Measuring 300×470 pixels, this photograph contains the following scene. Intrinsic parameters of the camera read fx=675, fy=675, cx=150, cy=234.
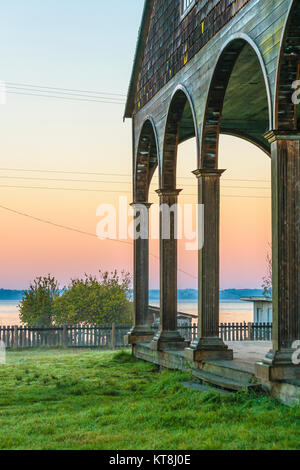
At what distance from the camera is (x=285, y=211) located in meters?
9.32

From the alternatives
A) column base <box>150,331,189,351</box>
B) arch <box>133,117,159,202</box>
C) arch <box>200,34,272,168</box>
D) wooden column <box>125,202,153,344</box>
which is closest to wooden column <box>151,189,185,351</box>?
column base <box>150,331,189,351</box>

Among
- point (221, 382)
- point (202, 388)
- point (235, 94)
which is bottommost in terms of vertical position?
point (202, 388)

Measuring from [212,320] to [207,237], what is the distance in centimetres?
154

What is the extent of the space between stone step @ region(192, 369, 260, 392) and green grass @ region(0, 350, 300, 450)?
215mm

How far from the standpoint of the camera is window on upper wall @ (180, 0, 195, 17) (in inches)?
539

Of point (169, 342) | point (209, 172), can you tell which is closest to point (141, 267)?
point (169, 342)

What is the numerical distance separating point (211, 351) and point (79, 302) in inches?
975

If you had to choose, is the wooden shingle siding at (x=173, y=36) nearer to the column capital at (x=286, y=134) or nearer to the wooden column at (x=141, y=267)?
the column capital at (x=286, y=134)

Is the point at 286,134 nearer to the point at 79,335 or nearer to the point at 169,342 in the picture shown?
the point at 169,342

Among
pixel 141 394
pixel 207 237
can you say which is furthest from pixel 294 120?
pixel 141 394

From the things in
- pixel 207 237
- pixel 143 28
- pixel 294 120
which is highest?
pixel 143 28

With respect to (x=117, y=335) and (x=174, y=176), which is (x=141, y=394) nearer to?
(x=174, y=176)

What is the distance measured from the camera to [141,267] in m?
18.2

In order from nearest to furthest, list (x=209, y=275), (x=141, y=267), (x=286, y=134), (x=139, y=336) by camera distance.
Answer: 1. (x=286, y=134)
2. (x=209, y=275)
3. (x=139, y=336)
4. (x=141, y=267)
